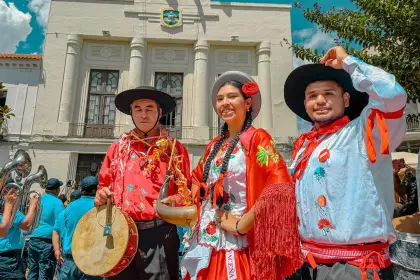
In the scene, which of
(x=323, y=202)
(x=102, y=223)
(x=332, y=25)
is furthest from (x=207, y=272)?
(x=332, y=25)

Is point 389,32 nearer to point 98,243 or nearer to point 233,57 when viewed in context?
point 98,243

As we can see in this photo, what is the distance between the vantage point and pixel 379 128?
5.30 ft

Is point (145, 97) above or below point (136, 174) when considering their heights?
above

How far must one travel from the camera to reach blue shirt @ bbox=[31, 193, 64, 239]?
544 centimetres

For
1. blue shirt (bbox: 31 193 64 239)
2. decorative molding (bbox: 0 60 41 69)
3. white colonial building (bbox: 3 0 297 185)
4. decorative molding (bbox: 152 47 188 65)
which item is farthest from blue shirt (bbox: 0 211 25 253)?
decorative molding (bbox: 0 60 41 69)

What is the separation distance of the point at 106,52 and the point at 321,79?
16352 millimetres

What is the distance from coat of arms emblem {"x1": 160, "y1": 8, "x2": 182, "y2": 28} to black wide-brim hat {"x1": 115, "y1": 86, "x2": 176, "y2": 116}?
14.7 metres

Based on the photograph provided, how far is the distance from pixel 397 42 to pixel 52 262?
21.9 ft

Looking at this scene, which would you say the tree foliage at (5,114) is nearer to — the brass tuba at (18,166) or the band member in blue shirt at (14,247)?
the band member in blue shirt at (14,247)

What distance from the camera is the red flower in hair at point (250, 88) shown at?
220 centimetres

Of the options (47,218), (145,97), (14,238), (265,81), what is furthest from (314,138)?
(265,81)

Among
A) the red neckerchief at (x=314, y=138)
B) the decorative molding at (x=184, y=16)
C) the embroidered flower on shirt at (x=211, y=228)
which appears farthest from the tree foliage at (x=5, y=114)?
the red neckerchief at (x=314, y=138)

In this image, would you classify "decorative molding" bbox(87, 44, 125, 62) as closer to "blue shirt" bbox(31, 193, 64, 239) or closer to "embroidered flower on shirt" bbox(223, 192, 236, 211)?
"blue shirt" bbox(31, 193, 64, 239)

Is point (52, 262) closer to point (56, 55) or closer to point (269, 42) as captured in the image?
point (56, 55)
